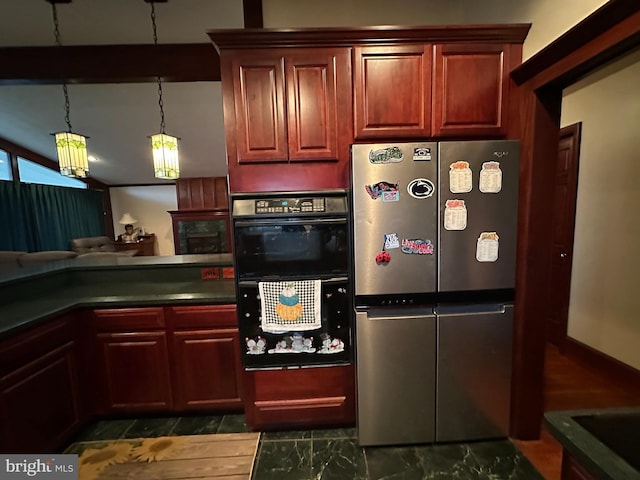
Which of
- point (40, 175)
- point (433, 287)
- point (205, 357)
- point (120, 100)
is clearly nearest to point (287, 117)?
point (433, 287)

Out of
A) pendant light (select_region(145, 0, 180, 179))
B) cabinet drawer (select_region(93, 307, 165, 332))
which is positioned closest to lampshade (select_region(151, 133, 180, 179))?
pendant light (select_region(145, 0, 180, 179))

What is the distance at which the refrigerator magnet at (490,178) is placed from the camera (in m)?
1.54

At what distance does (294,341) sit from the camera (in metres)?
1.79

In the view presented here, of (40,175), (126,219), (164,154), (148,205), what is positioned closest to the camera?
(164,154)

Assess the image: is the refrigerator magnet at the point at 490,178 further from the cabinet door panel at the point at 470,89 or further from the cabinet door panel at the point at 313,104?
the cabinet door panel at the point at 313,104

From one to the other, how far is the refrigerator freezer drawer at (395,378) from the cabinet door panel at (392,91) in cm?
106

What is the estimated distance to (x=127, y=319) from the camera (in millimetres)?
1903

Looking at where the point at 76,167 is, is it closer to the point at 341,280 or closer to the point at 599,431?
the point at 341,280

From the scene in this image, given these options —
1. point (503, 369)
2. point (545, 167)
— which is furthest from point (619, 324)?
point (545, 167)

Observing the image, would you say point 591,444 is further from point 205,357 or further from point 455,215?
point 205,357

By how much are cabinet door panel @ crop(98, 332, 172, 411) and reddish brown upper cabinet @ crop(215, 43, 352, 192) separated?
1201mm

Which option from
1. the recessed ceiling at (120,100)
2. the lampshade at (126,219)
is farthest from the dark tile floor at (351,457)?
the lampshade at (126,219)

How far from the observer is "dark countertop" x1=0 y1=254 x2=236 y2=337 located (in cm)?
180

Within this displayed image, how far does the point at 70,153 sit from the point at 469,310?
143 inches
